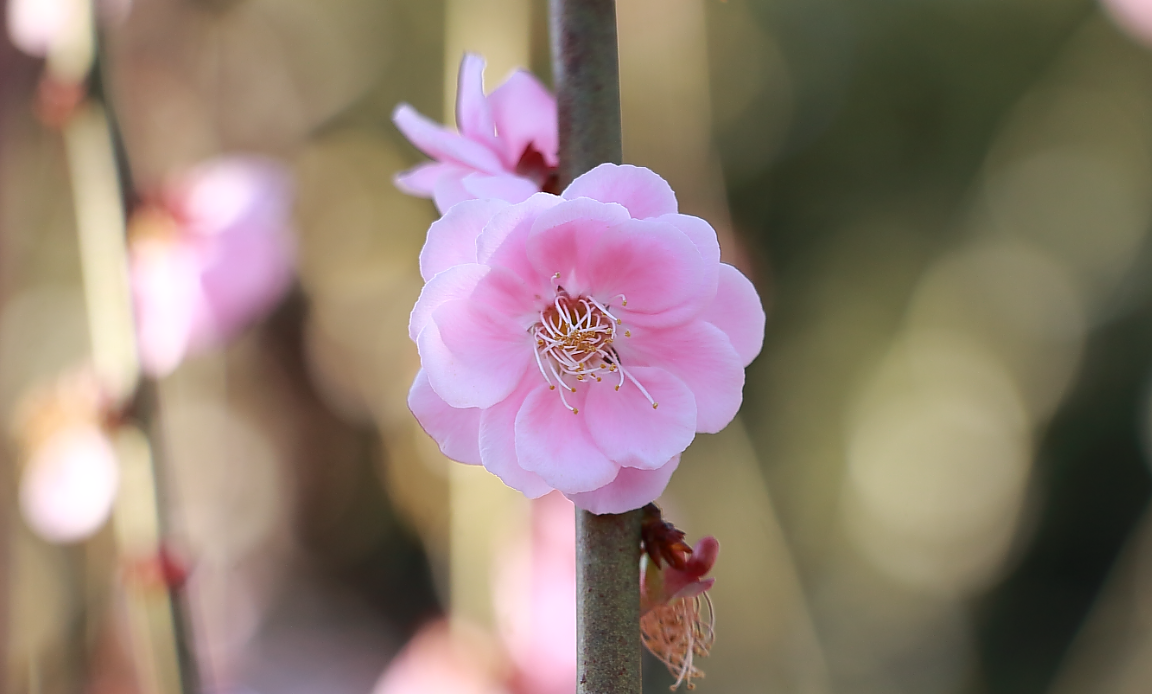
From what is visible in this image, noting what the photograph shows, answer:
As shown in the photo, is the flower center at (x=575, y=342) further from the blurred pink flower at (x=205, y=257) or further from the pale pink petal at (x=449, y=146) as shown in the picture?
the blurred pink flower at (x=205, y=257)

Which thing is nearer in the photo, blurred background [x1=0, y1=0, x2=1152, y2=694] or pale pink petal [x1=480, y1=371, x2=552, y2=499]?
pale pink petal [x1=480, y1=371, x2=552, y2=499]

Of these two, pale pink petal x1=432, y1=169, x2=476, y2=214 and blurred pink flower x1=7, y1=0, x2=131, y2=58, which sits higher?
blurred pink flower x1=7, y1=0, x2=131, y2=58

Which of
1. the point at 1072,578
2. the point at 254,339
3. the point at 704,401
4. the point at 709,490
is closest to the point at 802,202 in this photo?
the point at 709,490

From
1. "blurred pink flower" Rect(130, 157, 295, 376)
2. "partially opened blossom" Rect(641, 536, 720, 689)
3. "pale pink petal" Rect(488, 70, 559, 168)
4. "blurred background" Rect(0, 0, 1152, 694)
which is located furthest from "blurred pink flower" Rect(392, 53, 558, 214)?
"blurred background" Rect(0, 0, 1152, 694)

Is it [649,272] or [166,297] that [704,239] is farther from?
[166,297]

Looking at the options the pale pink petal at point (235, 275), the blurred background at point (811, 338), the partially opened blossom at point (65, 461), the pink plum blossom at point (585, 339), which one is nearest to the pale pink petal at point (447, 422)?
the pink plum blossom at point (585, 339)

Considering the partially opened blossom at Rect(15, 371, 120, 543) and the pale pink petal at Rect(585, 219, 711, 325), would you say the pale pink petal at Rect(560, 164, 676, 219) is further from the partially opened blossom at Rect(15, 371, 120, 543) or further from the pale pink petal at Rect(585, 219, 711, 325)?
the partially opened blossom at Rect(15, 371, 120, 543)
